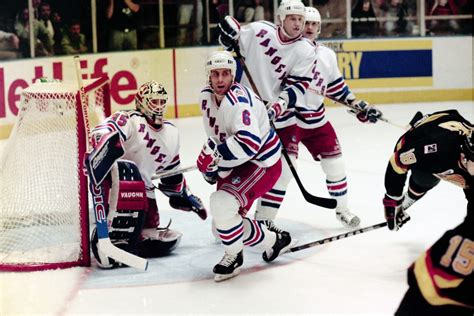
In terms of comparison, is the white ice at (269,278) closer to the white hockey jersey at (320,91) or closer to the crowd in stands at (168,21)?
the white hockey jersey at (320,91)

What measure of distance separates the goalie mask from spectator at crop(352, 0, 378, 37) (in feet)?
12.8

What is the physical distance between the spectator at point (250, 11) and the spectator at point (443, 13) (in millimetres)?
1211

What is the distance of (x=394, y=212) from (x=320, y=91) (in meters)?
1.18

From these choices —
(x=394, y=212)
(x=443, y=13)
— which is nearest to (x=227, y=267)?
(x=394, y=212)

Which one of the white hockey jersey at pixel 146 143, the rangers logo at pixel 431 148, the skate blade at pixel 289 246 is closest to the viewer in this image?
the rangers logo at pixel 431 148

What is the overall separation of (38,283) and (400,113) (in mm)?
4109

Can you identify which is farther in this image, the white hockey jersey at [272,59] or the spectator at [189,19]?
the spectator at [189,19]

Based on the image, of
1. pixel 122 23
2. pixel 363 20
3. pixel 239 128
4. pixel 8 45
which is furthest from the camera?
pixel 363 20

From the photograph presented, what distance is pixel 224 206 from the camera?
3.27 meters

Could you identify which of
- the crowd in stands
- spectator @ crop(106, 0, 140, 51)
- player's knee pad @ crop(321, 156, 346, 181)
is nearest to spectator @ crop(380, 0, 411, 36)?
the crowd in stands

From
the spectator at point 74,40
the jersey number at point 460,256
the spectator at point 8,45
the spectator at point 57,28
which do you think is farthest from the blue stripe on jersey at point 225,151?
the spectator at point 8,45

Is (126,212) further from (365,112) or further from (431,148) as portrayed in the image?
(431,148)

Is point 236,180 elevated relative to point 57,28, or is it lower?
lower

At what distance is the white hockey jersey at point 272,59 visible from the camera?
388 cm
